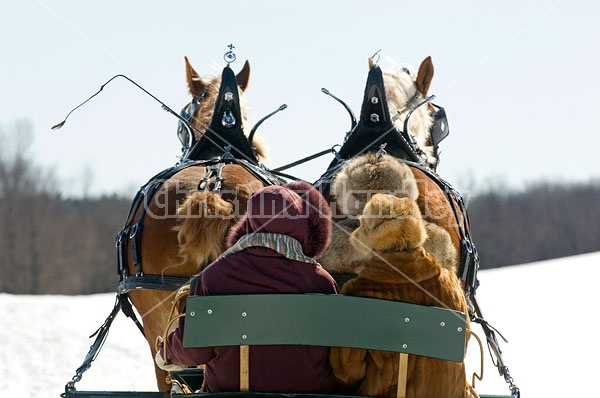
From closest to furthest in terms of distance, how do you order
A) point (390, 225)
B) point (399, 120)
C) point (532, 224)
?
1. point (390, 225)
2. point (399, 120)
3. point (532, 224)

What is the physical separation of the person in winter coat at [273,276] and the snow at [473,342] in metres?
4.79

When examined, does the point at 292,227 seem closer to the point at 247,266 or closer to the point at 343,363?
the point at 247,266

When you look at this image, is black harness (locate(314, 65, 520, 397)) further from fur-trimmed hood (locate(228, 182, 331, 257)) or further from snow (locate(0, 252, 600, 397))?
snow (locate(0, 252, 600, 397))

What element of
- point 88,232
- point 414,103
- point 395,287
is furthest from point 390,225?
point 88,232

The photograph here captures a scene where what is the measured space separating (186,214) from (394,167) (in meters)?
1.05

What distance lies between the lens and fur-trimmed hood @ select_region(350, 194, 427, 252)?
282 cm

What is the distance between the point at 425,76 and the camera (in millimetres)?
5332

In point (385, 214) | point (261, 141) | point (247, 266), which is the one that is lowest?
point (247, 266)

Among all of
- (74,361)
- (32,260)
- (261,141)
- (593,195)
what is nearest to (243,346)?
(261,141)

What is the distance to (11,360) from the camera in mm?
8305

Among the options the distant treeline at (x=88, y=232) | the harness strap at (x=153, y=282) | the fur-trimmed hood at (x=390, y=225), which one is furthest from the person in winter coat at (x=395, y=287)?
the distant treeline at (x=88, y=232)

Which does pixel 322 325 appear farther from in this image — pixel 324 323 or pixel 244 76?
pixel 244 76

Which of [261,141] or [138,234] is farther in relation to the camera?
[261,141]

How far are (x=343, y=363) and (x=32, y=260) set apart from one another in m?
36.3
